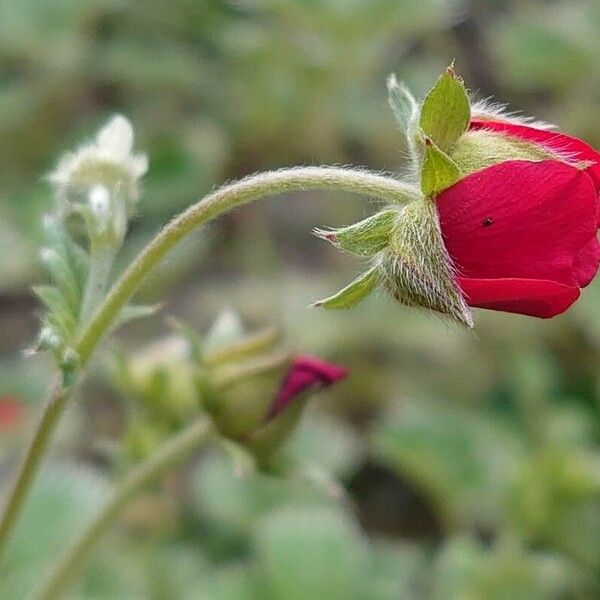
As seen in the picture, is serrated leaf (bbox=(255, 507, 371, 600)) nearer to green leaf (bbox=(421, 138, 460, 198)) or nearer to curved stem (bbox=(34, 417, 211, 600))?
curved stem (bbox=(34, 417, 211, 600))

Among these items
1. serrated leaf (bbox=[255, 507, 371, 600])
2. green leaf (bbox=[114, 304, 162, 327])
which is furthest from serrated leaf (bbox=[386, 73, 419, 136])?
serrated leaf (bbox=[255, 507, 371, 600])

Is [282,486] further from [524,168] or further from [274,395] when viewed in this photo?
[524,168]

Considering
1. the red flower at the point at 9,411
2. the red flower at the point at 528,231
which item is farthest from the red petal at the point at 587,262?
the red flower at the point at 9,411

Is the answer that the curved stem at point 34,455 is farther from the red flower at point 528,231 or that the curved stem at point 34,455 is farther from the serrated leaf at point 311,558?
the serrated leaf at point 311,558

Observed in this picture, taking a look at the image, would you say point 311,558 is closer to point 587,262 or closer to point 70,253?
point 70,253

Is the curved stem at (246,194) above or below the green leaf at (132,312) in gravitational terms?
above

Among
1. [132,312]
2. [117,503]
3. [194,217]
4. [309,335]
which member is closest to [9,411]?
[309,335]
